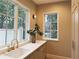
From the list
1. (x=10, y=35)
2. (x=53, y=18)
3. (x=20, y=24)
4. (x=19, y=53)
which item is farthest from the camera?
(x=53, y=18)

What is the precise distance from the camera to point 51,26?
3961mm

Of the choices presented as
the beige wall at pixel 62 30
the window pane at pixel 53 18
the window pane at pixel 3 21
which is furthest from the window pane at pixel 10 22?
the window pane at pixel 53 18

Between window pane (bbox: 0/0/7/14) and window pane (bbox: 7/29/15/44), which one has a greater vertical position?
window pane (bbox: 0/0/7/14)

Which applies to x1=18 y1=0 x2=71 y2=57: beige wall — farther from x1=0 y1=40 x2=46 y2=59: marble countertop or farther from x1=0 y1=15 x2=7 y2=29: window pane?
x1=0 y1=40 x2=46 y2=59: marble countertop

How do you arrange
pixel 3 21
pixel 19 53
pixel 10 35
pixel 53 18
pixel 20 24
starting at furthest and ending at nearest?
pixel 53 18 < pixel 20 24 < pixel 10 35 < pixel 3 21 < pixel 19 53

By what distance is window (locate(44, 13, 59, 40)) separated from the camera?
3.87 metres

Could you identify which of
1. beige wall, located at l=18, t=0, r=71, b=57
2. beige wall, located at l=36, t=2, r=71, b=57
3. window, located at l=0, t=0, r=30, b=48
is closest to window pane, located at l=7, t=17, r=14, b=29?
window, located at l=0, t=0, r=30, b=48

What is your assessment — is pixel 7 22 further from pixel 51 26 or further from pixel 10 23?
pixel 51 26

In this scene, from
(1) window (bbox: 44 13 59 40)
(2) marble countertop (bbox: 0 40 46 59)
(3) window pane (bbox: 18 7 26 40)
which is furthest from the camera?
(1) window (bbox: 44 13 59 40)

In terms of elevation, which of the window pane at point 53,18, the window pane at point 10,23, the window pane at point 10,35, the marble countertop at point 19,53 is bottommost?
the marble countertop at point 19,53

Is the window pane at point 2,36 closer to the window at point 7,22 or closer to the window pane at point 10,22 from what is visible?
the window at point 7,22

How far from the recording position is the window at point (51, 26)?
3.87m

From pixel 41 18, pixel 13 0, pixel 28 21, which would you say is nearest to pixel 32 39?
pixel 28 21

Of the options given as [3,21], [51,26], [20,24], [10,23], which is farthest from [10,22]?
[51,26]
